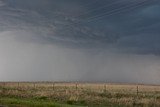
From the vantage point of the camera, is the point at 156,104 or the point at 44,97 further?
the point at 44,97

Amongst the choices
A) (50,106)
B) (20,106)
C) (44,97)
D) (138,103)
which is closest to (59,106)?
(50,106)

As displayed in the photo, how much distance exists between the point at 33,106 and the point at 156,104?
40.6 feet

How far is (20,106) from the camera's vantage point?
30.7 metres

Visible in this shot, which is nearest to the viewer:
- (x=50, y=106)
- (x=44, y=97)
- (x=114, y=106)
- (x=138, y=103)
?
(x=50, y=106)

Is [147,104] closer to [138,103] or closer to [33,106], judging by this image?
[138,103]

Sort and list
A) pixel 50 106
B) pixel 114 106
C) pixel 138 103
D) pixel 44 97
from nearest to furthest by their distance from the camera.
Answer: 1. pixel 50 106
2. pixel 114 106
3. pixel 138 103
4. pixel 44 97

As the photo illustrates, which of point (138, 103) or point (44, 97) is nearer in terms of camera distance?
point (138, 103)

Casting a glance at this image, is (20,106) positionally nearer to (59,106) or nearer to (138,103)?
(59,106)

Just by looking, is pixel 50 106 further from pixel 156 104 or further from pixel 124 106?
pixel 156 104

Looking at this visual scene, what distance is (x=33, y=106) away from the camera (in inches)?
1212

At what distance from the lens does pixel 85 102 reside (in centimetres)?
3656

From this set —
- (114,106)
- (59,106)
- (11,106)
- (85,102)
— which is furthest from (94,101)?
(11,106)

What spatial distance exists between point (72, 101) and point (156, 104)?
29.3ft

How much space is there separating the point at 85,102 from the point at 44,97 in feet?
26.1
